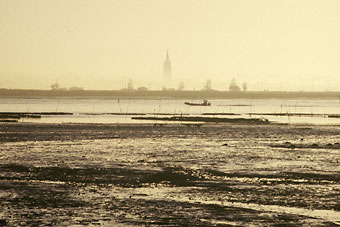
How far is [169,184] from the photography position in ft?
103

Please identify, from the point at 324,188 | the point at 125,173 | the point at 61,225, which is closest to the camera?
the point at 61,225

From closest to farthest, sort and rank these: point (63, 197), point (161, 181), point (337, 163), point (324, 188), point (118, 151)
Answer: point (63, 197) → point (324, 188) → point (161, 181) → point (337, 163) → point (118, 151)

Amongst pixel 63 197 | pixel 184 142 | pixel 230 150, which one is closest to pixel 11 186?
pixel 63 197

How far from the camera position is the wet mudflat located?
23.3m

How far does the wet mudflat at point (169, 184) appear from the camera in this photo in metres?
23.3

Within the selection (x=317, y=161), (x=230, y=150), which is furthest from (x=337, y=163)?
(x=230, y=150)

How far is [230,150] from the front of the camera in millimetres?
50625

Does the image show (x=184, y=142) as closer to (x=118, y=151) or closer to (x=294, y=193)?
(x=118, y=151)

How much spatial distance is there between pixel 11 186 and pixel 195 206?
9.74 metres

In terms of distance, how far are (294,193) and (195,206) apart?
5.68 meters

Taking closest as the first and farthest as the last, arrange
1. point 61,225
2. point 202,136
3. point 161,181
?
point 61,225
point 161,181
point 202,136

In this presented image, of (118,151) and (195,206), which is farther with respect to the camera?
(118,151)

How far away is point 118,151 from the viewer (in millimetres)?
Answer: 49438

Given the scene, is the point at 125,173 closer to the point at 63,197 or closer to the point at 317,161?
the point at 63,197
